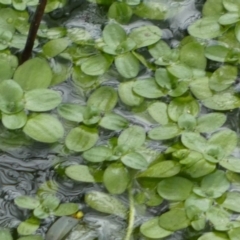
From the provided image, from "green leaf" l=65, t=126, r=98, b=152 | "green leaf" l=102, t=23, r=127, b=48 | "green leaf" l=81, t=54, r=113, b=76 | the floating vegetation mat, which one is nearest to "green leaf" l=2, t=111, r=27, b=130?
the floating vegetation mat

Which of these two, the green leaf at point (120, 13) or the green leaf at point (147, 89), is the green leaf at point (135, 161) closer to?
the green leaf at point (147, 89)

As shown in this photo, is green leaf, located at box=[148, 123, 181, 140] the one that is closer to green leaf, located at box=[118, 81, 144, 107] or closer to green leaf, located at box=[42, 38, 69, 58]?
green leaf, located at box=[118, 81, 144, 107]

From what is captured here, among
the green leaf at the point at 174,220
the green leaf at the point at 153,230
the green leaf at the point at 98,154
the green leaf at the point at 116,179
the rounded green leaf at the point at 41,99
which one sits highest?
the rounded green leaf at the point at 41,99

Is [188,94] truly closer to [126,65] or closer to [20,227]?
[126,65]

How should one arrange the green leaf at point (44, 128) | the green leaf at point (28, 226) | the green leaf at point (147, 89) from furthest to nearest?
the green leaf at point (147, 89), the green leaf at point (44, 128), the green leaf at point (28, 226)

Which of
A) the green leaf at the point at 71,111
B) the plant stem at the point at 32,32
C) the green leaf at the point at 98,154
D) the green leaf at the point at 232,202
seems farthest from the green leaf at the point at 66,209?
the plant stem at the point at 32,32

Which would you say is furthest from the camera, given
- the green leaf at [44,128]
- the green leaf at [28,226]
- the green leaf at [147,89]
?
the green leaf at [147,89]

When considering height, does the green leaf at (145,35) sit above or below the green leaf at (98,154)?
above
